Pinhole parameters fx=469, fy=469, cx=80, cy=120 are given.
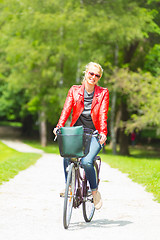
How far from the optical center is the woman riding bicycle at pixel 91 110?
19.0 feet

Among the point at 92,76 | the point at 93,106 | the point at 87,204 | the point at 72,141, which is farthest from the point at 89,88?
the point at 87,204

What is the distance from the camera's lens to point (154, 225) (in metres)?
Answer: 5.72

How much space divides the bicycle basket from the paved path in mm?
904

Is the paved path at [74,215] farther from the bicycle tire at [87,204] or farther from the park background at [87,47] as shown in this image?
the park background at [87,47]

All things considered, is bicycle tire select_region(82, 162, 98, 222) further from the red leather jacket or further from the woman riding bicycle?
the red leather jacket

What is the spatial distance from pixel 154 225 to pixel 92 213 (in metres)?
0.88

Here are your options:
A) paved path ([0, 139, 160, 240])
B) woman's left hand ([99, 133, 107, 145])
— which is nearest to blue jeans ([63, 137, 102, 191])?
woman's left hand ([99, 133, 107, 145])

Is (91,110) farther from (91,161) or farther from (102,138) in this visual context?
(91,161)

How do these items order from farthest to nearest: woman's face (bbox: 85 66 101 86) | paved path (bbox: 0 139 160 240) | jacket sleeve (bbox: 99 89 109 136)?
woman's face (bbox: 85 66 101 86), jacket sleeve (bbox: 99 89 109 136), paved path (bbox: 0 139 160 240)

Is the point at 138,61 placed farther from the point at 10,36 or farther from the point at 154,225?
the point at 154,225

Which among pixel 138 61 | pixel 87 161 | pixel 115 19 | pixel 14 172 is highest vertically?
pixel 115 19

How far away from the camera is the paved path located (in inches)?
206

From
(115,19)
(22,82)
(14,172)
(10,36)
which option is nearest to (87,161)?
(14,172)

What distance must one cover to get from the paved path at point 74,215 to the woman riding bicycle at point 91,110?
473 millimetres
